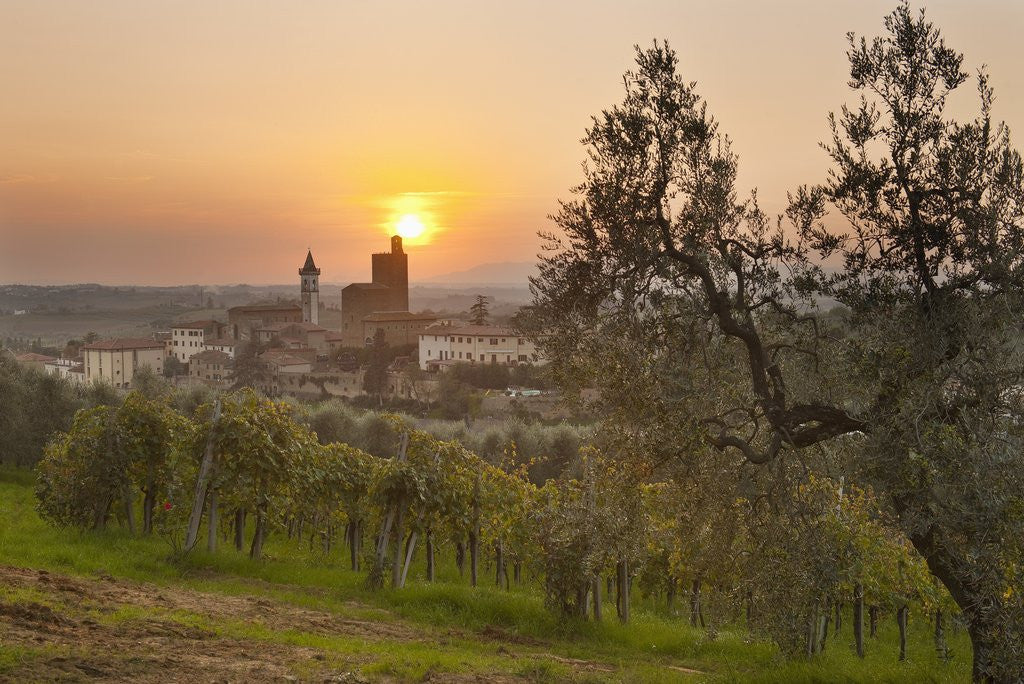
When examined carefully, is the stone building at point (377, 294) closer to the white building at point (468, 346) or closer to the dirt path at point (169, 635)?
the white building at point (468, 346)

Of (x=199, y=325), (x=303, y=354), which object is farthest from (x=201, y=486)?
(x=199, y=325)

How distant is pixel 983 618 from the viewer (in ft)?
19.0

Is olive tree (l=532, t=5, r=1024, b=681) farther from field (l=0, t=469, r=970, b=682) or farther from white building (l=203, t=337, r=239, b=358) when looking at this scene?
white building (l=203, t=337, r=239, b=358)

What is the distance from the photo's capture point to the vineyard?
7500 millimetres

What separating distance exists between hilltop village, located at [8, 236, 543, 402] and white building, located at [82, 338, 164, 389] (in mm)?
104

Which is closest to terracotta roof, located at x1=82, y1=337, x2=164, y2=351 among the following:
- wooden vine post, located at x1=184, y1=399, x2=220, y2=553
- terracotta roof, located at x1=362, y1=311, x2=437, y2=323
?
terracotta roof, located at x1=362, y1=311, x2=437, y2=323

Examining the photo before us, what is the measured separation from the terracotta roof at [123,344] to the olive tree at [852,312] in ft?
281

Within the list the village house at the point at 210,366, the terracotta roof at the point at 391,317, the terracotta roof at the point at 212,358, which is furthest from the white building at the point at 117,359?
the terracotta roof at the point at 391,317

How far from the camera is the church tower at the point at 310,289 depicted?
500ft

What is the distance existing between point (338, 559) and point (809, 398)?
9723 mm

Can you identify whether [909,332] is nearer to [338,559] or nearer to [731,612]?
[731,612]

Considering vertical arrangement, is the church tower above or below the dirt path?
above

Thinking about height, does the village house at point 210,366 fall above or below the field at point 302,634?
above

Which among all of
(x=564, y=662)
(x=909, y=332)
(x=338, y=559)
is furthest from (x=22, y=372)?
(x=909, y=332)
